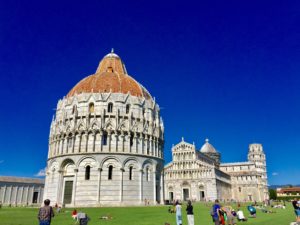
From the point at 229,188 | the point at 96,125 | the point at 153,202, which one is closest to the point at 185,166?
the point at 229,188

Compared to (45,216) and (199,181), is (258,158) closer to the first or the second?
(199,181)

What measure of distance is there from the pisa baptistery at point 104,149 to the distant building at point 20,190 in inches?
953

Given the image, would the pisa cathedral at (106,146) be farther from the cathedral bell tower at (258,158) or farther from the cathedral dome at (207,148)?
the cathedral bell tower at (258,158)

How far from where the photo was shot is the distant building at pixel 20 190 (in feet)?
198

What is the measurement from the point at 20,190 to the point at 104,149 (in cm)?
3611

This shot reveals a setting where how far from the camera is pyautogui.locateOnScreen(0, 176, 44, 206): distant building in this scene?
6034 cm

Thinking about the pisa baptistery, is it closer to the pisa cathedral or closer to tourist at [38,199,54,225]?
the pisa cathedral

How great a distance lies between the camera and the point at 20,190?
63750 mm

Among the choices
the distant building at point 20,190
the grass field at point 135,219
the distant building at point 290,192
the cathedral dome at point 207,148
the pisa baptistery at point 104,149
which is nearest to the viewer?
the grass field at point 135,219

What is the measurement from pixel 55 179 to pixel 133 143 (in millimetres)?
12512

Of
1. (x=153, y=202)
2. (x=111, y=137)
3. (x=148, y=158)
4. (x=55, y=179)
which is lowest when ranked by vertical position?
(x=153, y=202)

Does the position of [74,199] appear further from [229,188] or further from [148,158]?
[229,188]

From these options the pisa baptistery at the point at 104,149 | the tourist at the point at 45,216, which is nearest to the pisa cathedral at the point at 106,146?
the pisa baptistery at the point at 104,149

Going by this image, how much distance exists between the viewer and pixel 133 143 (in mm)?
41094
